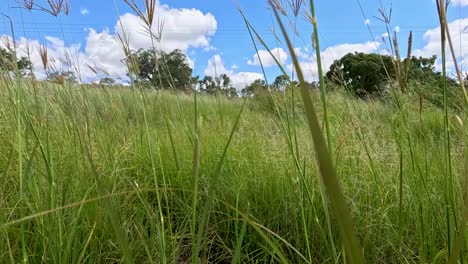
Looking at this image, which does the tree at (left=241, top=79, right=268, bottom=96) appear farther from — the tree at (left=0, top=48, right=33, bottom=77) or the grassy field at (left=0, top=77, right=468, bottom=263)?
the tree at (left=0, top=48, right=33, bottom=77)

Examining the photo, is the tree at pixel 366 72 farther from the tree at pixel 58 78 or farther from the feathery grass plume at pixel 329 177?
the tree at pixel 58 78

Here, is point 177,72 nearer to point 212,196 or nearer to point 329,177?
point 212,196

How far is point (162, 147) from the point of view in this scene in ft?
5.92

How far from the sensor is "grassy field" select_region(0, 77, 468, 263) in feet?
2.44

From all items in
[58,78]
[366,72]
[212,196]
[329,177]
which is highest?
[366,72]

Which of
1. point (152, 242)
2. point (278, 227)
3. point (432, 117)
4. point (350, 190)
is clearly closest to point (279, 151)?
point (350, 190)

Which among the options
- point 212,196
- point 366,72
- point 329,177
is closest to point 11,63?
point 212,196

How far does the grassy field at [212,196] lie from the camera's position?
744 mm

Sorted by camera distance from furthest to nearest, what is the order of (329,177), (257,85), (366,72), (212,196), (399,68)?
(366,72) → (257,85) → (399,68) → (212,196) → (329,177)

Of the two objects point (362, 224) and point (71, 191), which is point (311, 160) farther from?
point (71, 191)

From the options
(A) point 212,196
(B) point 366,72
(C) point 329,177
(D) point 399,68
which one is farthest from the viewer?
(B) point 366,72

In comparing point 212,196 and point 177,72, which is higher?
point 177,72

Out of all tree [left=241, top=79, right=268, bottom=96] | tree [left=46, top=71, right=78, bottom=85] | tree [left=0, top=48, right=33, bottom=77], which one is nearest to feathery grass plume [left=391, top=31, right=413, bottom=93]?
tree [left=241, top=79, right=268, bottom=96]

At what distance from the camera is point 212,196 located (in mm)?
562
